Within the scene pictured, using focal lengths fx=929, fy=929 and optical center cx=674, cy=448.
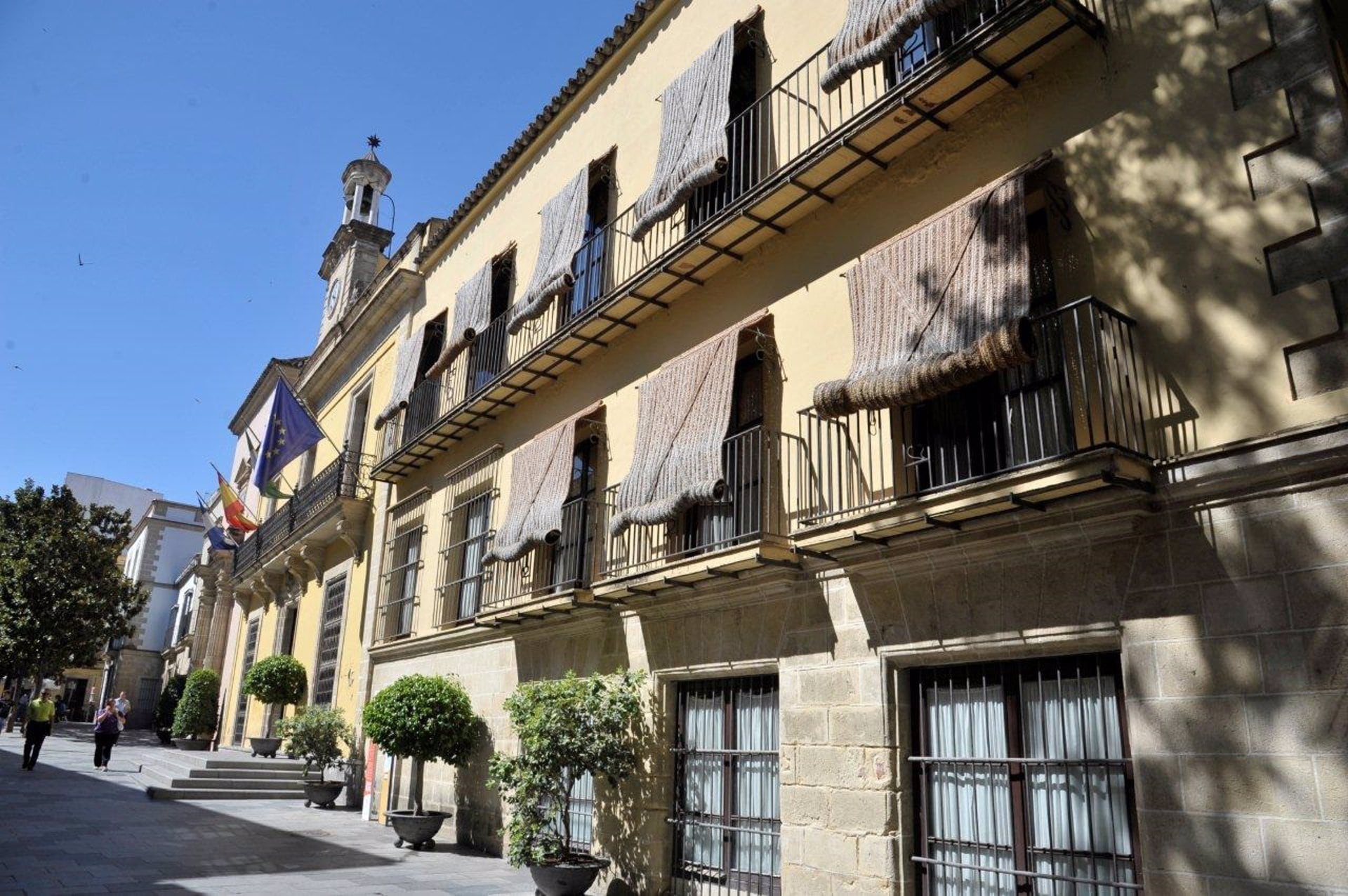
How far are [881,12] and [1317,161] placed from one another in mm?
3481

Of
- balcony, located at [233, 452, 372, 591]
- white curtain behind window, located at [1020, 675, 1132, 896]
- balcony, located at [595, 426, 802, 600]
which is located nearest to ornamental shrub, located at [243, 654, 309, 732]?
balcony, located at [233, 452, 372, 591]

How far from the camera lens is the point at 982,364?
578cm

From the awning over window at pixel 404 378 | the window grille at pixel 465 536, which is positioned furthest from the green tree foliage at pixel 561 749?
the awning over window at pixel 404 378

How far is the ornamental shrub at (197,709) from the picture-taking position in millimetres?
24375

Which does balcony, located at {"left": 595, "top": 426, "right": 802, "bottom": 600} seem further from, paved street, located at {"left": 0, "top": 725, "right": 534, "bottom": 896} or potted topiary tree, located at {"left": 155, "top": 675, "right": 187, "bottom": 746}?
potted topiary tree, located at {"left": 155, "top": 675, "right": 187, "bottom": 746}

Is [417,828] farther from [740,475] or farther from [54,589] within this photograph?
[54,589]

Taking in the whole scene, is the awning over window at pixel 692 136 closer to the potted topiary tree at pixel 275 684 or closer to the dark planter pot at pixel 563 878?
the dark planter pot at pixel 563 878

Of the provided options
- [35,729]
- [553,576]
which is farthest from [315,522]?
[553,576]

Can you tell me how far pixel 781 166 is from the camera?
8719 millimetres

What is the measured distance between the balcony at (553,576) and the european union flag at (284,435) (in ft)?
24.9

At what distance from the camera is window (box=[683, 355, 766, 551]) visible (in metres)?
8.16

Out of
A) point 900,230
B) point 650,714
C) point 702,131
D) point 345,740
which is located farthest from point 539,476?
point 345,740

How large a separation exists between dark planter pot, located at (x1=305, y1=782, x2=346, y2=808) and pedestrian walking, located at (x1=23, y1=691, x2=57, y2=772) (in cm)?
637

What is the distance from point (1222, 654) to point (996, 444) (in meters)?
1.95
